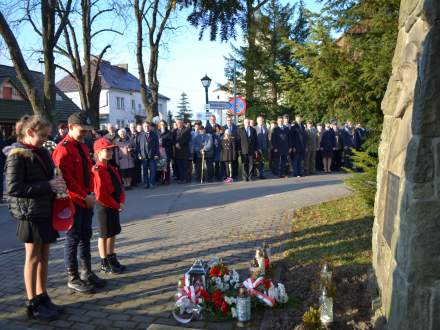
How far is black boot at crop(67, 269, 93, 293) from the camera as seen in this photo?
16.3 ft

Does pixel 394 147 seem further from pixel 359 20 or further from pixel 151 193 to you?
pixel 151 193

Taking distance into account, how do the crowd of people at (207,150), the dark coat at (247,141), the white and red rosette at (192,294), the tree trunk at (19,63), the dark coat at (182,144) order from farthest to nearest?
1. the dark coat at (247,141)
2. the dark coat at (182,144)
3. the crowd of people at (207,150)
4. the tree trunk at (19,63)
5. the white and red rosette at (192,294)

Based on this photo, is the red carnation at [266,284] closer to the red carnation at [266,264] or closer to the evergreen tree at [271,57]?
the red carnation at [266,264]

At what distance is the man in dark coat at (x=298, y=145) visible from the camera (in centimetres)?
1534

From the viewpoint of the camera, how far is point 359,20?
826 cm

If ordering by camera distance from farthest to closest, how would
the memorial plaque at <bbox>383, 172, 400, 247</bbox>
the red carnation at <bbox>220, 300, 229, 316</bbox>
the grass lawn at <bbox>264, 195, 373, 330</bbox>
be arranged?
the red carnation at <bbox>220, 300, 229, 316</bbox>
the grass lawn at <bbox>264, 195, 373, 330</bbox>
the memorial plaque at <bbox>383, 172, 400, 247</bbox>

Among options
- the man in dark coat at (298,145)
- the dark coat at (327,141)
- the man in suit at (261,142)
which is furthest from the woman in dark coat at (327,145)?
the man in suit at (261,142)

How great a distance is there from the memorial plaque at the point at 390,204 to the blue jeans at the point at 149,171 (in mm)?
10112

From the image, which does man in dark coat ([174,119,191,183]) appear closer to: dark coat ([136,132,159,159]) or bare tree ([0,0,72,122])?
dark coat ([136,132,159,159])

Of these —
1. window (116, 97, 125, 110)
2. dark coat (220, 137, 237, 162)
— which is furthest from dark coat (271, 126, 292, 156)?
window (116, 97, 125, 110)

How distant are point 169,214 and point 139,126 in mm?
5460

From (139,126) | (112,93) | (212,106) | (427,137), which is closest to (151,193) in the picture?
(139,126)

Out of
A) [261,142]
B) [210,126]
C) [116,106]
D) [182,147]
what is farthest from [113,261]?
[116,106]

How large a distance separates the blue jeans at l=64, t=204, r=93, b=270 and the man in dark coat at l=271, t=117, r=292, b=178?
1056 cm
